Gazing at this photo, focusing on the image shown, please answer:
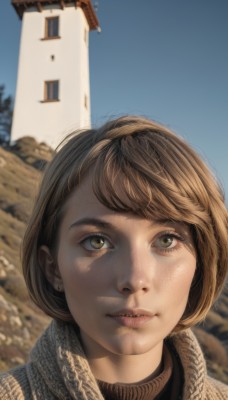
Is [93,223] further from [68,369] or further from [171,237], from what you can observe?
[68,369]

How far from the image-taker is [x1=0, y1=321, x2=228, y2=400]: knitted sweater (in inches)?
58.9

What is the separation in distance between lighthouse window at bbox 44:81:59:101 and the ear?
2418 centimetres

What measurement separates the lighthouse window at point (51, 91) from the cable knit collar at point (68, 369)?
24.3 metres

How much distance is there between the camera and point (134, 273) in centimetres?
136

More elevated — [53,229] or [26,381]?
[53,229]

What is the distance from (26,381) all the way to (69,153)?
0.84 meters

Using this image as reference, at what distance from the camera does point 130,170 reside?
1.50 metres

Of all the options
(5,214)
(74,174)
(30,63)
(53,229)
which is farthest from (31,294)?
(30,63)

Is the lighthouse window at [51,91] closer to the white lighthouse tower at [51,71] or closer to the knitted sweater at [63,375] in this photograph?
the white lighthouse tower at [51,71]

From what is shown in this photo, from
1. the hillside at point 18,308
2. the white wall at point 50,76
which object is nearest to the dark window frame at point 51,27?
the white wall at point 50,76

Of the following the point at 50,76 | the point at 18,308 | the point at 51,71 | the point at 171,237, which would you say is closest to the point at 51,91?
the point at 50,76

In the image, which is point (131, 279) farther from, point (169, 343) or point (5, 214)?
point (5, 214)

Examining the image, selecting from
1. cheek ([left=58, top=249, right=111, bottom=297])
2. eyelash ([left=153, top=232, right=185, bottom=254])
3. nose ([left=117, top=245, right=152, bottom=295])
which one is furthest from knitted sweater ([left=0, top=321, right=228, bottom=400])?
eyelash ([left=153, top=232, right=185, bottom=254])

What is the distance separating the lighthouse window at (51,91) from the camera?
989 inches
